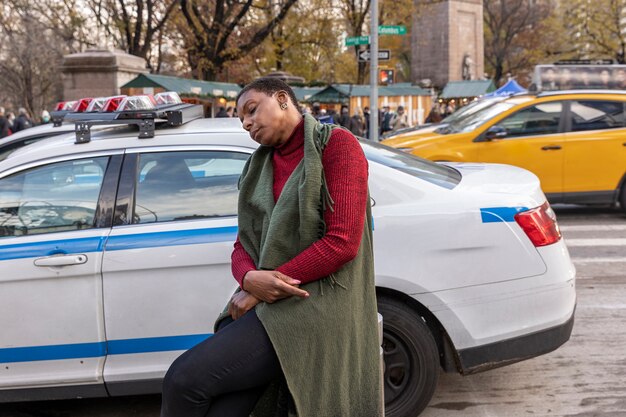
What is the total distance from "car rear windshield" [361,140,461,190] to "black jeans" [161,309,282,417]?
6.53 ft

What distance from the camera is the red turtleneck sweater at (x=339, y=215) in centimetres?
220

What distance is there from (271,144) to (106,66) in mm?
16256

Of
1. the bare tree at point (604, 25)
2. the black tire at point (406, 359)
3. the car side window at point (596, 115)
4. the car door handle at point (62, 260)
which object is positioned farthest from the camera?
the bare tree at point (604, 25)

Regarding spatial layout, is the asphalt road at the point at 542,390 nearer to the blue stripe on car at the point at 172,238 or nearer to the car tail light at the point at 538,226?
Answer: the car tail light at the point at 538,226

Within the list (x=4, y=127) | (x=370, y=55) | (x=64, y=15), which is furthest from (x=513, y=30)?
(x=4, y=127)

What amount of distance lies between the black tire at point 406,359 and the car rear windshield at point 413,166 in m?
0.76

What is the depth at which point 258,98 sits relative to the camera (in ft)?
7.74

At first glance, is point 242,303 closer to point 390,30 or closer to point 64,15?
point 390,30

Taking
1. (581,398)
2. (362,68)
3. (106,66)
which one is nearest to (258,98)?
(581,398)

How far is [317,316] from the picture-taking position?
2.20 m

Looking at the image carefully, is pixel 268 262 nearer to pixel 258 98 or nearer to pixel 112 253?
pixel 258 98

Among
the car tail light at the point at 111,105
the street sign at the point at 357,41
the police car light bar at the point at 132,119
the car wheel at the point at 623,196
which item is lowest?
the car wheel at the point at 623,196

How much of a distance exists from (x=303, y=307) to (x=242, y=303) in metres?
0.22

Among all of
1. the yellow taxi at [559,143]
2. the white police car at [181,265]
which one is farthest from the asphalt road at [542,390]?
the yellow taxi at [559,143]
